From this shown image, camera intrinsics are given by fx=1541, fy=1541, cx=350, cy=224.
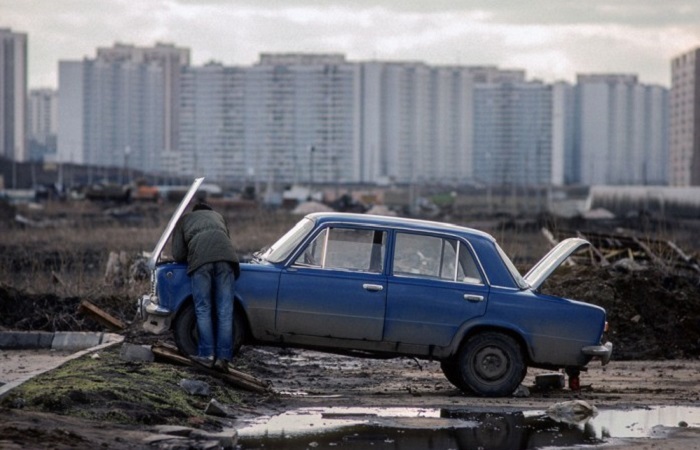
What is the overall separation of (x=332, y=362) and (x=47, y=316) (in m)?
4.27

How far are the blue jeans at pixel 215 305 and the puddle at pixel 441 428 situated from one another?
140cm

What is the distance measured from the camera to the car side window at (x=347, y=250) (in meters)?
14.5

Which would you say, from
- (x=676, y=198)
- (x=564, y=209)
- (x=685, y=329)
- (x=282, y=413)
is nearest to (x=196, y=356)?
(x=282, y=413)

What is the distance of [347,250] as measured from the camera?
14.6m

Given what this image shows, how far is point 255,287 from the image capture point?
14344 millimetres

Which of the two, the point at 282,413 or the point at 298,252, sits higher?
the point at 298,252

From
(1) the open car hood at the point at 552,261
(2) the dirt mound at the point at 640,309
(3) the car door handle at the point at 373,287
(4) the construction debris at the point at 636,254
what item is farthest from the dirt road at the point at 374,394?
(4) the construction debris at the point at 636,254

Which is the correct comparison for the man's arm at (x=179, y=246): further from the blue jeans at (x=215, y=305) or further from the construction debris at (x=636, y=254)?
the construction debris at (x=636, y=254)

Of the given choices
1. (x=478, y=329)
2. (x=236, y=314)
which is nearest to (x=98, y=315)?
(x=236, y=314)

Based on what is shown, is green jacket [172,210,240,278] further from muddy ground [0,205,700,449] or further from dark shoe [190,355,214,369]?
muddy ground [0,205,700,449]

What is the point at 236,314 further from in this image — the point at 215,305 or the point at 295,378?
the point at 295,378

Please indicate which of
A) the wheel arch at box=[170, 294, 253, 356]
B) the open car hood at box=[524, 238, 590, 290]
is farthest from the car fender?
the wheel arch at box=[170, 294, 253, 356]

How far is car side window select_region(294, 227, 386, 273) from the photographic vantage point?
14.5 m

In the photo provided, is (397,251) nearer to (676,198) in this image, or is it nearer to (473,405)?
(473,405)
